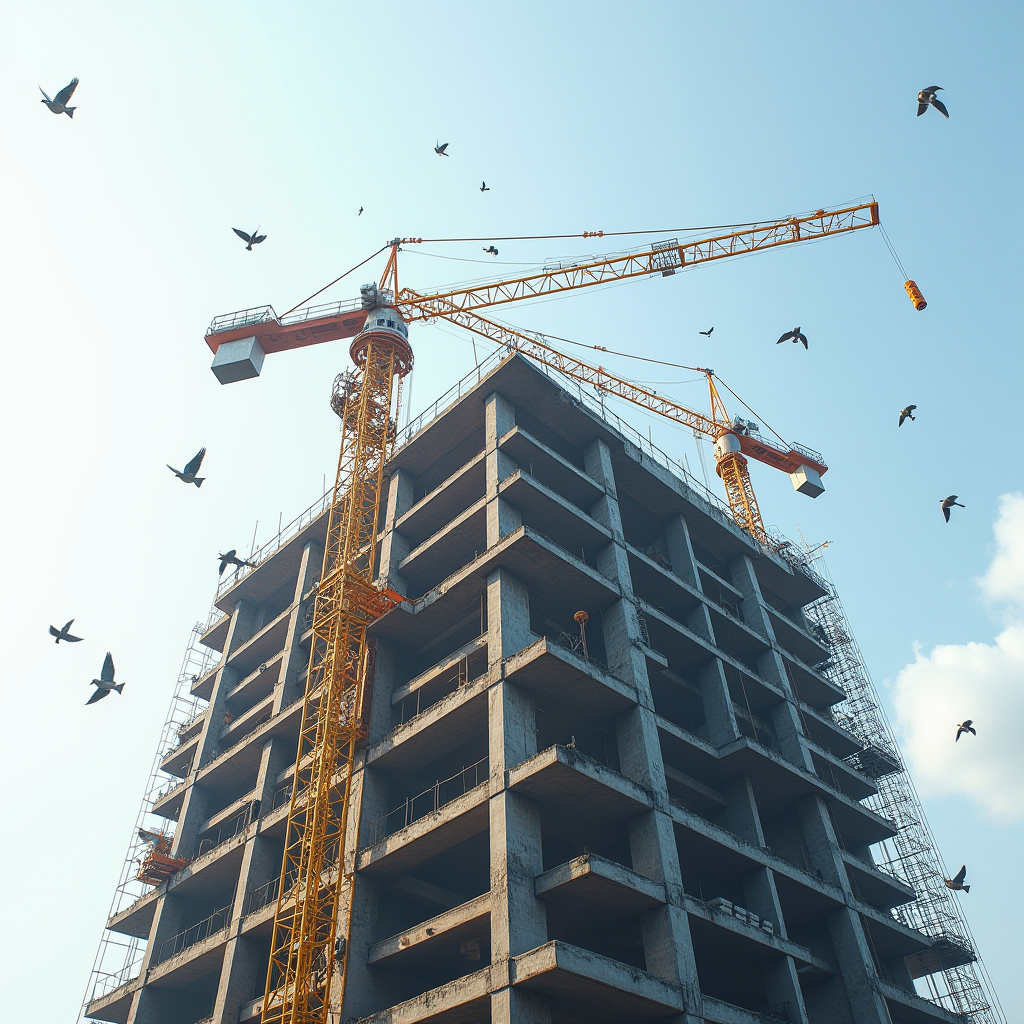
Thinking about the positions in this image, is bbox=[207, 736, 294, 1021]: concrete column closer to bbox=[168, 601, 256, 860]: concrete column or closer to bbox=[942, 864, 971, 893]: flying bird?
bbox=[168, 601, 256, 860]: concrete column

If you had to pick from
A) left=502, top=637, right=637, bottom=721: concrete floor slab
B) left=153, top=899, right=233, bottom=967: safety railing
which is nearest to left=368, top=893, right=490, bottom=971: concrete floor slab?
left=502, top=637, right=637, bottom=721: concrete floor slab

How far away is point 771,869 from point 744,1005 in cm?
700

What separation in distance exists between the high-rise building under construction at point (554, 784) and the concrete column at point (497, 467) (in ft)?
0.74

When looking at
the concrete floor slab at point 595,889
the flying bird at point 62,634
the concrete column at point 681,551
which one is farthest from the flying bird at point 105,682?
the concrete column at point 681,551

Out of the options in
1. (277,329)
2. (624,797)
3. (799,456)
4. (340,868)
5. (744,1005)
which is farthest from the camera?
(799,456)

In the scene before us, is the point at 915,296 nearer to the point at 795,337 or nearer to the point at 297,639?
the point at 795,337

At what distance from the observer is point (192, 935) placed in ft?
184

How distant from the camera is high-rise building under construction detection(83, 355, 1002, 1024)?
36062 millimetres

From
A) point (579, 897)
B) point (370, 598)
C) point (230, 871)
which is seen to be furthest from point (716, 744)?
point (230, 871)

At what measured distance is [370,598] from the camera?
48.9m

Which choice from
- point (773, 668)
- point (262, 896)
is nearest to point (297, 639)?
point (262, 896)

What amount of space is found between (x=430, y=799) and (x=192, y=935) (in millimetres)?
21549

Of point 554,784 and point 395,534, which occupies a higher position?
point 395,534

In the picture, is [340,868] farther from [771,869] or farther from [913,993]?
[913,993]
